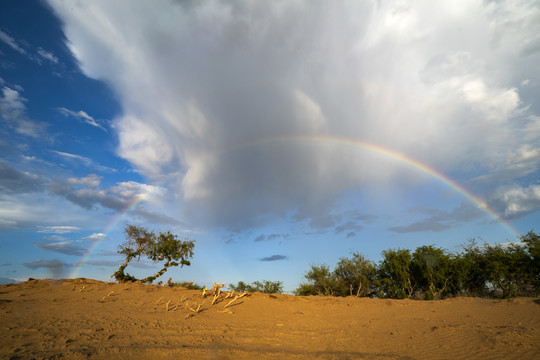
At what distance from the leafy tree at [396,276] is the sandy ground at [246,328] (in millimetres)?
17993

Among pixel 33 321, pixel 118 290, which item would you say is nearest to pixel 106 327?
pixel 33 321

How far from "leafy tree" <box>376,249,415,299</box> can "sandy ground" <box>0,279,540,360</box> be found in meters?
18.0

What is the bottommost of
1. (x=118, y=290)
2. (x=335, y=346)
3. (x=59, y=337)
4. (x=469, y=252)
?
(x=335, y=346)

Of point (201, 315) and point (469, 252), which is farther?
point (469, 252)

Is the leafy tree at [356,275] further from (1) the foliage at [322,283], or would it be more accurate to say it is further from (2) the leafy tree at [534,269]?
(2) the leafy tree at [534,269]

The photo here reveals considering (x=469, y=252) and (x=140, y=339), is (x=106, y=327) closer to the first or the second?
(x=140, y=339)

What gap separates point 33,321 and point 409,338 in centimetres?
1452

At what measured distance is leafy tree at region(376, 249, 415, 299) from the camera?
35.6 m

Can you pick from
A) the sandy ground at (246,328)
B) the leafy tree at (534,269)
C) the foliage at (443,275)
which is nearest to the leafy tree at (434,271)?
the foliage at (443,275)

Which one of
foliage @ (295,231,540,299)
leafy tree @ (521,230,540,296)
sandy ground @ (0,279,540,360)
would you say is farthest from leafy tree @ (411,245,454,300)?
sandy ground @ (0,279,540,360)

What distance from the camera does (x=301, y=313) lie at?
1605 centimetres

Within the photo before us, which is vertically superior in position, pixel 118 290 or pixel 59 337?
pixel 118 290

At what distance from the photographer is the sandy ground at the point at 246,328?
807cm

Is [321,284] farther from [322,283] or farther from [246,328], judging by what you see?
[246,328]
